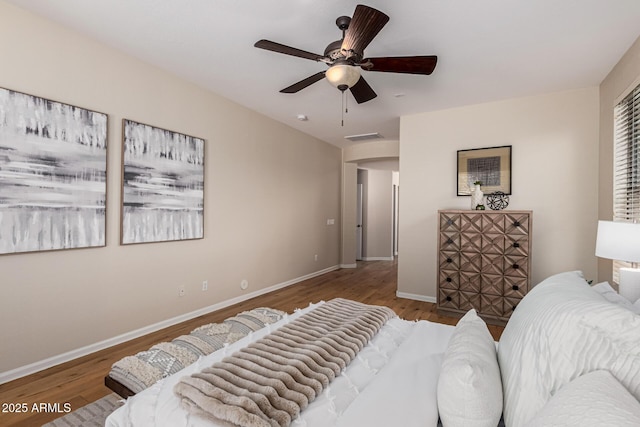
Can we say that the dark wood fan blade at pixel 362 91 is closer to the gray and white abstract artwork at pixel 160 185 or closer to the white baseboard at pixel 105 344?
the gray and white abstract artwork at pixel 160 185

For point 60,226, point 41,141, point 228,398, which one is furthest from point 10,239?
point 228,398

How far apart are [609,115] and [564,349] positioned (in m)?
3.39

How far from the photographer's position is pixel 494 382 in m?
0.95

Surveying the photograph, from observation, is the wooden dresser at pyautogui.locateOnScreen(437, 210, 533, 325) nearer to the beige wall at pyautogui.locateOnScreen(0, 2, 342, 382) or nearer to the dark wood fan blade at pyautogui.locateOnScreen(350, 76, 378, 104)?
the dark wood fan blade at pyautogui.locateOnScreen(350, 76, 378, 104)

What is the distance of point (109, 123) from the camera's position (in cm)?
271

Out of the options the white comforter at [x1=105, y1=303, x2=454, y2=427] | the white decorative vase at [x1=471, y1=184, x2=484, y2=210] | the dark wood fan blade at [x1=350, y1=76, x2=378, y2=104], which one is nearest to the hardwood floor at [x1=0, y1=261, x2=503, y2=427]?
the white comforter at [x1=105, y1=303, x2=454, y2=427]

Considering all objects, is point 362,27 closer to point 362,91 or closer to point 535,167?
point 362,91

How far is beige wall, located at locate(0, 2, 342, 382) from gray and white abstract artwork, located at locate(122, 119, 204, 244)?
0.31ft

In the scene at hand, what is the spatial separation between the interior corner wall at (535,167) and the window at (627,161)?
1.63 feet

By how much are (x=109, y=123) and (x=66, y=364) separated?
202 cm

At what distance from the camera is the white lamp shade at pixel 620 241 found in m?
1.78

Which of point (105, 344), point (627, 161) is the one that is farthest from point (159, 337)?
point (627, 161)

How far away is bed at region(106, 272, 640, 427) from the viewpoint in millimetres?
694

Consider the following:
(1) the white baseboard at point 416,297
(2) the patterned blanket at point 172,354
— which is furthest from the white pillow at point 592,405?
(1) the white baseboard at point 416,297
